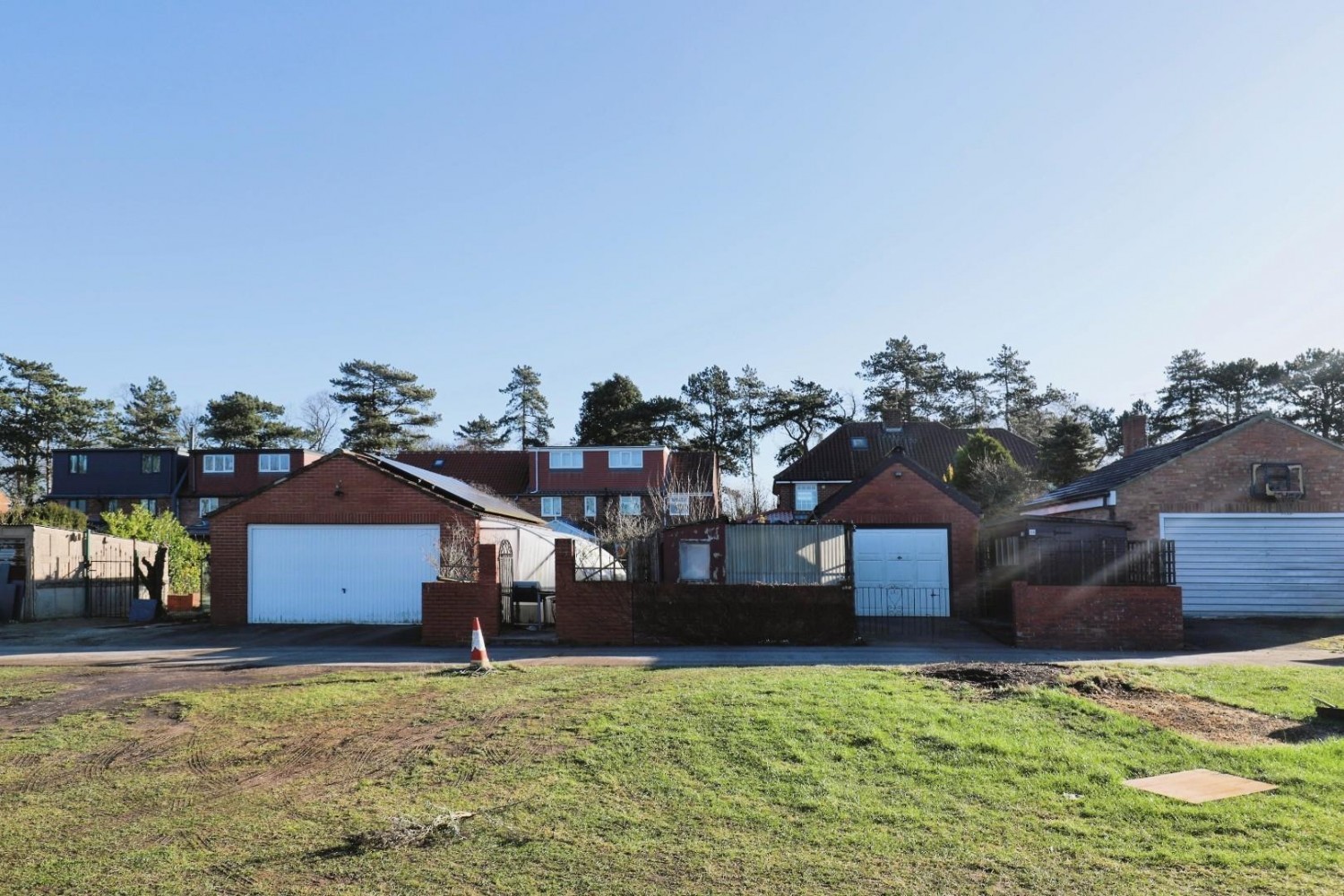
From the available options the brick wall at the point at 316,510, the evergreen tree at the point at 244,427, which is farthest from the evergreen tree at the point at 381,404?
the brick wall at the point at 316,510

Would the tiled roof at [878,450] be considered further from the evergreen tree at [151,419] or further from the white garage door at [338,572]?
the evergreen tree at [151,419]

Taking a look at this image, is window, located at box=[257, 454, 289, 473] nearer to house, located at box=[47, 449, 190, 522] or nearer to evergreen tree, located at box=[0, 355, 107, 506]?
house, located at box=[47, 449, 190, 522]

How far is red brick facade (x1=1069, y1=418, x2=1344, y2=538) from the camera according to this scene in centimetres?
2145

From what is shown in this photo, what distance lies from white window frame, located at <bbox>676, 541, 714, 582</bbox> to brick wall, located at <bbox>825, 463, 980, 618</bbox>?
563 cm

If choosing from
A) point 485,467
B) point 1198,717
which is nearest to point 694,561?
point 1198,717

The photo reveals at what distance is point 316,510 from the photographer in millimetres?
21672

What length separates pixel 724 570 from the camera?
1812 centimetres

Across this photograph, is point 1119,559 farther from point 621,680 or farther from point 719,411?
point 719,411

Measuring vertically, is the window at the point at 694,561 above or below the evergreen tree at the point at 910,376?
below

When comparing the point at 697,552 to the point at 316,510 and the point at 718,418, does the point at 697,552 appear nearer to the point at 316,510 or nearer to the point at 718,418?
the point at 316,510

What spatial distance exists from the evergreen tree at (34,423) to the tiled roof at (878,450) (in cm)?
4756

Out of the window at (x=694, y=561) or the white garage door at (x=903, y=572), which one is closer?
the window at (x=694, y=561)

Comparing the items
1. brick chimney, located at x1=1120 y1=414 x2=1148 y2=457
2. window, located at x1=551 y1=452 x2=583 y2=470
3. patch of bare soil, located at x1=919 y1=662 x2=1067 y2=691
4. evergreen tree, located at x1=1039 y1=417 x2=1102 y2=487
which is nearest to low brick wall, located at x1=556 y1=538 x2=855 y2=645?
patch of bare soil, located at x1=919 y1=662 x2=1067 y2=691

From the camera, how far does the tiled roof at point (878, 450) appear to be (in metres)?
45.8
